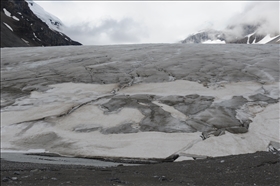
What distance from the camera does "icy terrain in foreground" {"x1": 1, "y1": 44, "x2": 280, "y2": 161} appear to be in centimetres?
→ 708

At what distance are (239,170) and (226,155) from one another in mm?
1302

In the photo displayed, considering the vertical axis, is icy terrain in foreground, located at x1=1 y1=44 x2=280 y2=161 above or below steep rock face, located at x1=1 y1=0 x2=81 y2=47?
below

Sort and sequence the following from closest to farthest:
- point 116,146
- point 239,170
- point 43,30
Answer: point 239,170
point 116,146
point 43,30

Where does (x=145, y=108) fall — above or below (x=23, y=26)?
below

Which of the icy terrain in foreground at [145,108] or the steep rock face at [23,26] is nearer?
the icy terrain in foreground at [145,108]

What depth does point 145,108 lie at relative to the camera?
9117 millimetres

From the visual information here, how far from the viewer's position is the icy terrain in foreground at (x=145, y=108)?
7.08 m

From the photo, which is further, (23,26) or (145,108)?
(23,26)

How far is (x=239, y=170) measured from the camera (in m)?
5.04

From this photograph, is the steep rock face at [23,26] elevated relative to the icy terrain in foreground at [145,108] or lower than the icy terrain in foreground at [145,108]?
elevated

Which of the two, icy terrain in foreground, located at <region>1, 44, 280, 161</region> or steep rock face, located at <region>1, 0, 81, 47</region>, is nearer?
icy terrain in foreground, located at <region>1, 44, 280, 161</region>

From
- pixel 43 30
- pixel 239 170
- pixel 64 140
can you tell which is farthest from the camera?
pixel 43 30

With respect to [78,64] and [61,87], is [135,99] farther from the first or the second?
[78,64]

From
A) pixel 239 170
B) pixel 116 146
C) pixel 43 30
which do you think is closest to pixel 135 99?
pixel 116 146
